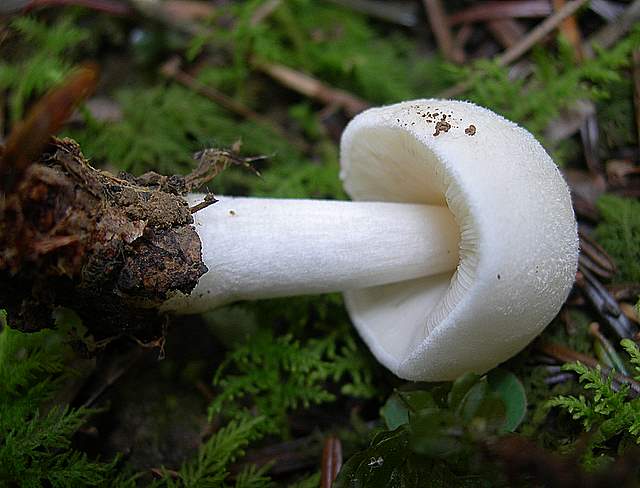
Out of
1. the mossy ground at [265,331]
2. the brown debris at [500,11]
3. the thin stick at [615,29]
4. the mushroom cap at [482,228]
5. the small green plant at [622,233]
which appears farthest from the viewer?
the brown debris at [500,11]

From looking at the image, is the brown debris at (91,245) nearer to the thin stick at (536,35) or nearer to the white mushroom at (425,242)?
the white mushroom at (425,242)

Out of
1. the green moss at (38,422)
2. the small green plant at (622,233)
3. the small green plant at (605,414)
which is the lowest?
the green moss at (38,422)

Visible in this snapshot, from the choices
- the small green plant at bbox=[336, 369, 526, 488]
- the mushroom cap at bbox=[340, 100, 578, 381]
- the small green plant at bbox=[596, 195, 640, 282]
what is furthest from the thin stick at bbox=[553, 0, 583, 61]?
the small green plant at bbox=[336, 369, 526, 488]

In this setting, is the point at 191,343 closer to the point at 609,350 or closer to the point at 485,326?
the point at 485,326

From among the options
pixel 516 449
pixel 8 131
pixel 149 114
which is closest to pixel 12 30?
pixel 8 131

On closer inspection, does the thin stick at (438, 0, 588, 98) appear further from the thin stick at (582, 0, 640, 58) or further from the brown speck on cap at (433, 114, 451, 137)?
the brown speck on cap at (433, 114, 451, 137)

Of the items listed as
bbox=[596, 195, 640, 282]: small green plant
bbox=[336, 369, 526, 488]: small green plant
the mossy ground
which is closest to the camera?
bbox=[336, 369, 526, 488]: small green plant

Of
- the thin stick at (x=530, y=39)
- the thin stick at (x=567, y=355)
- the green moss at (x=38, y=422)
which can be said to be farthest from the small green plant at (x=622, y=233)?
the green moss at (x=38, y=422)

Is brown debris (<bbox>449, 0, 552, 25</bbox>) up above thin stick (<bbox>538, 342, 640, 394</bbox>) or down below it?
above
